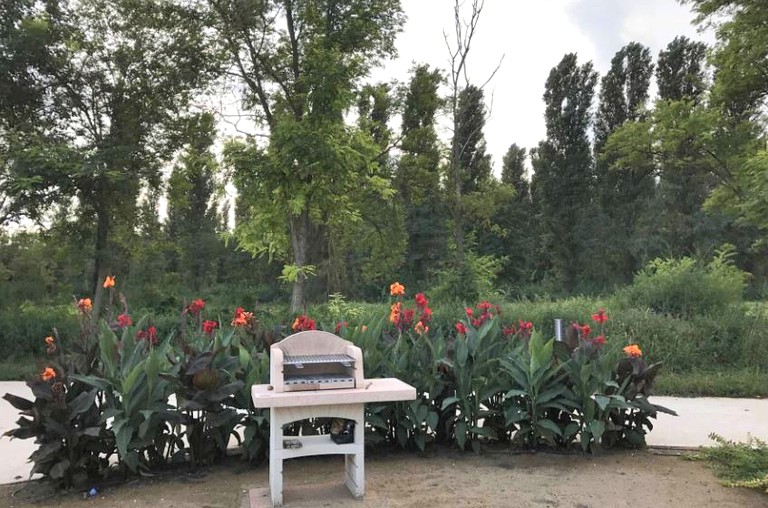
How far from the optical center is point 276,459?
3045 mm

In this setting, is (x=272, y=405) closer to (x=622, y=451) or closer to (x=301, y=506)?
(x=301, y=506)

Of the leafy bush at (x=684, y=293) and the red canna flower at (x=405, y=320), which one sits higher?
the leafy bush at (x=684, y=293)

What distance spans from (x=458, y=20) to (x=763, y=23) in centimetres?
760

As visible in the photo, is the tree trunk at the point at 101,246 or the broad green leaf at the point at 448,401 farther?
the tree trunk at the point at 101,246

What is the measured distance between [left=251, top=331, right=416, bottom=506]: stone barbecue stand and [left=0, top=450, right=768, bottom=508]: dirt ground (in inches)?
6.9

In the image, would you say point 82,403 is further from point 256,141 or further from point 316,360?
point 256,141

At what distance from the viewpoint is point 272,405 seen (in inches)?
115

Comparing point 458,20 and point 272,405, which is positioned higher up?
point 458,20

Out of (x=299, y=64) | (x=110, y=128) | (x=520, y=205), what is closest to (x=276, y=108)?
(x=299, y=64)

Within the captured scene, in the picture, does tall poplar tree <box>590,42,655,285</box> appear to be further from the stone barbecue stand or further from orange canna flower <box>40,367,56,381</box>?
orange canna flower <box>40,367,56,381</box>

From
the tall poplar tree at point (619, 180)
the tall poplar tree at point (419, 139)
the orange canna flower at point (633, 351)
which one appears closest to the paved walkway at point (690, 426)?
the orange canna flower at point (633, 351)

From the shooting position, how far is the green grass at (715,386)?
255 inches

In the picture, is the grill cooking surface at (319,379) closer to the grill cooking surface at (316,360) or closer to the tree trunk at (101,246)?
the grill cooking surface at (316,360)

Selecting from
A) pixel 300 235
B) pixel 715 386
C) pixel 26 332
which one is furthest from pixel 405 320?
pixel 26 332
